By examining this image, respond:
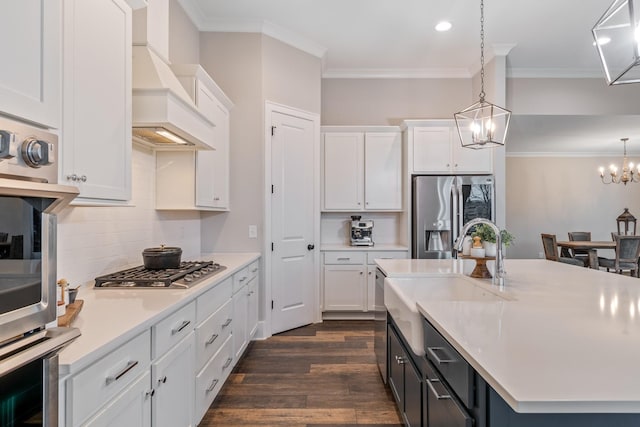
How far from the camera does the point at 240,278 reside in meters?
2.83

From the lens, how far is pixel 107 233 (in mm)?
2137

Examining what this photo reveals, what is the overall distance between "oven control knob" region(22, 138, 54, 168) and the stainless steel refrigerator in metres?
3.75

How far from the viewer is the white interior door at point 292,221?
3.66 metres

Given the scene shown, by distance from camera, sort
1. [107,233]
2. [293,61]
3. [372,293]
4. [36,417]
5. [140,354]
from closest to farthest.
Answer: [36,417] < [140,354] < [107,233] < [293,61] < [372,293]

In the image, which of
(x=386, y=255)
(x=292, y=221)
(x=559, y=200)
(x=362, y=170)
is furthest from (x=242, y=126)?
(x=559, y=200)

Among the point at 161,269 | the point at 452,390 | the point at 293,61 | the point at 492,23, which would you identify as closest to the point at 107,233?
the point at 161,269

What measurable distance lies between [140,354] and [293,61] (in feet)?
11.2

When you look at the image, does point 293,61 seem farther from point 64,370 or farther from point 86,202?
point 64,370

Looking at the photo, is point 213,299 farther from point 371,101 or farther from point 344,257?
point 371,101

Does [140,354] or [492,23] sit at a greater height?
[492,23]

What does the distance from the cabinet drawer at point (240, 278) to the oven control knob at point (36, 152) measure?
1.94 m

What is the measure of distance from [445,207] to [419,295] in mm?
2094

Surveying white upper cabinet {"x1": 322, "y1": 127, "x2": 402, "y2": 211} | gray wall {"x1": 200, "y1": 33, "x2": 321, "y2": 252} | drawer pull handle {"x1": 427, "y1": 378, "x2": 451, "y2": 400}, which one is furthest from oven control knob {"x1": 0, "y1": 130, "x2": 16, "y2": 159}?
white upper cabinet {"x1": 322, "y1": 127, "x2": 402, "y2": 211}

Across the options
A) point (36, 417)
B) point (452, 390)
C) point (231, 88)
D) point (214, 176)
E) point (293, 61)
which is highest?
point (293, 61)
